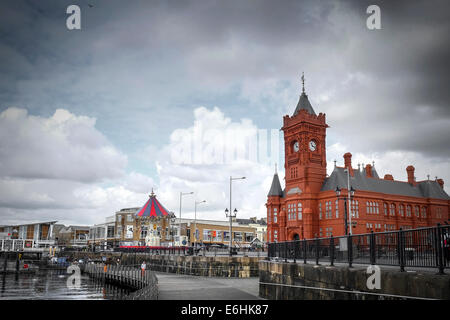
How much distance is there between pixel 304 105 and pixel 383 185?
22.8 metres

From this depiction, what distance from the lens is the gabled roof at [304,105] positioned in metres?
73.6

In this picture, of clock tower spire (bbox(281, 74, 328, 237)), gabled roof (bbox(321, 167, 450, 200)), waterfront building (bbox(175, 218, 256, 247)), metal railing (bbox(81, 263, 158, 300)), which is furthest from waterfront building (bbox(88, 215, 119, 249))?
gabled roof (bbox(321, 167, 450, 200))

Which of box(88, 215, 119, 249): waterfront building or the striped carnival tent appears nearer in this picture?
the striped carnival tent

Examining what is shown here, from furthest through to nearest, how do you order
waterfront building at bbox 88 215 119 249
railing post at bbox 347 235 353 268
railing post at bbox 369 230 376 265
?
waterfront building at bbox 88 215 119 249, railing post at bbox 347 235 353 268, railing post at bbox 369 230 376 265

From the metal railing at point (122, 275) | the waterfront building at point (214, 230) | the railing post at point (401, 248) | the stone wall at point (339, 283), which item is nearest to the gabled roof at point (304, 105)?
the metal railing at point (122, 275)

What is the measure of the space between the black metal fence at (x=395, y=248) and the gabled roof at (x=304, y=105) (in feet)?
192

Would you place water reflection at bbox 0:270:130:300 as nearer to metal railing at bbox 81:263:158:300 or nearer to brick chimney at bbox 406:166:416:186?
metal railing at bbox 81:263:158:300

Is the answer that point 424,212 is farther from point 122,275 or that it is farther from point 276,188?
point 122,275

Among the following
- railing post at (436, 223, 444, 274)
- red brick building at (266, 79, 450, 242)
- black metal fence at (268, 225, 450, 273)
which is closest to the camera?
railing post at (436, 223, 444, 274)

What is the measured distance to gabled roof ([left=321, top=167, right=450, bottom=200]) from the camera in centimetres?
6881

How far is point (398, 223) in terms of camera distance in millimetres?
73562

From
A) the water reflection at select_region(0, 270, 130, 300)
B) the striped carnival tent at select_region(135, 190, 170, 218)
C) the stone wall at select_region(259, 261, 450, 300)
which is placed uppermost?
the striped carnival tent at select_region(135, 190, 170, 218)

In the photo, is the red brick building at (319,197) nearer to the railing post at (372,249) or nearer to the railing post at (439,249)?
the railing post at (372,249)
